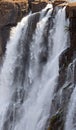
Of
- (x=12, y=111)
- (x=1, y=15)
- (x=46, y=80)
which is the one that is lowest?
(x=12, y=111)

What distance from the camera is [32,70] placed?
84.7 feet

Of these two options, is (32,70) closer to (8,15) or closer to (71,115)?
(8,15)

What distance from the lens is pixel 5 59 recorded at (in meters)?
28.4

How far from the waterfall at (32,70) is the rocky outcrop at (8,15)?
356mm

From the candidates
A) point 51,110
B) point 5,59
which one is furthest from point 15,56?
point 51,110

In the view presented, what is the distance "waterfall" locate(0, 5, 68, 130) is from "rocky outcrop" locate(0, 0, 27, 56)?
36cm

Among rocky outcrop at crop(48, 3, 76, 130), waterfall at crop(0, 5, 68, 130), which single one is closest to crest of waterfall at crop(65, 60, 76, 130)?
rocky outcrop at crop(48, 3, 76, 130)

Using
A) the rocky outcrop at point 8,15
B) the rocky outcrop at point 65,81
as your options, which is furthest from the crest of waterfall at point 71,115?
the rocky outcrop at point 8,15

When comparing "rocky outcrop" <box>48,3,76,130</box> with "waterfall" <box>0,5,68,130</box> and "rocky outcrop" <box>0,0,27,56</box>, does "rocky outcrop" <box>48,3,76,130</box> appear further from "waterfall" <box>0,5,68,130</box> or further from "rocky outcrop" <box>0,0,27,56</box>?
"rocky outcrop" <box>0,0,27,56</box>

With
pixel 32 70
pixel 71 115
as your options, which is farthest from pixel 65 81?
pixel 32 70

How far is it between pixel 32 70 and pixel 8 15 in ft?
15.5

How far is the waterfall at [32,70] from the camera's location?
2333cm

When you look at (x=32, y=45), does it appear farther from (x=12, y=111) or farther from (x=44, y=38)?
(x=12, y=111)

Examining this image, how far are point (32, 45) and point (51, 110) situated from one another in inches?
225
